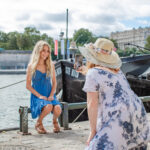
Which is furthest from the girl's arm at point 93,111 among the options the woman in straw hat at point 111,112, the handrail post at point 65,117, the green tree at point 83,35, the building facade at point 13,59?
the green tree at point 83,35

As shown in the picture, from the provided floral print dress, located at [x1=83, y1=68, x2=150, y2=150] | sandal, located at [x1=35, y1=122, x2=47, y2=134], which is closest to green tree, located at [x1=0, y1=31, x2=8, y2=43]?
sandal, located at [x1=35, y1=122, x2=47, y2=134]

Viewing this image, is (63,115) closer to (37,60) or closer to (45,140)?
(45,140)

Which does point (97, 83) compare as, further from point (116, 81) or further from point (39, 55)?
point (39, 55)

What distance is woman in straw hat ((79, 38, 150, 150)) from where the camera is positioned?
2.14 meters

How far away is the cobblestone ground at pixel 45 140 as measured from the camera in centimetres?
410

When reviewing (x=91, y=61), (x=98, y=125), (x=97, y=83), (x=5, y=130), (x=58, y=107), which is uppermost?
(x=91, y=61)

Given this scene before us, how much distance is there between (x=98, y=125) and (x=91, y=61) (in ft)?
1.44

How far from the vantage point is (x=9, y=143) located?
4309 millimetres

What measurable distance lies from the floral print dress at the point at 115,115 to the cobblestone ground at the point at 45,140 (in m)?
1.96

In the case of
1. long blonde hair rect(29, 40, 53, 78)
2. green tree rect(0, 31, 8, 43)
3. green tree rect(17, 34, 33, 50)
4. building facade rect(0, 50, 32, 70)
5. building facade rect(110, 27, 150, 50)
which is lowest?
building facade rect(0, 50, 32, 70)

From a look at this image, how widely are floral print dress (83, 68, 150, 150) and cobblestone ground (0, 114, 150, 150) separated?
196cm

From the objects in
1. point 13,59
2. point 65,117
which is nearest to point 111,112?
point 65,117

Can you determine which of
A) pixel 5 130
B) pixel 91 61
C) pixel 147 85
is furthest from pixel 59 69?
pixel 91 61

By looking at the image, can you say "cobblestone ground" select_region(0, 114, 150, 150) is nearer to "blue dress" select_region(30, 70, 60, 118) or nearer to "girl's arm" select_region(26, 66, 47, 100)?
"blue dress" select_region(30, 70, 60, 118)
